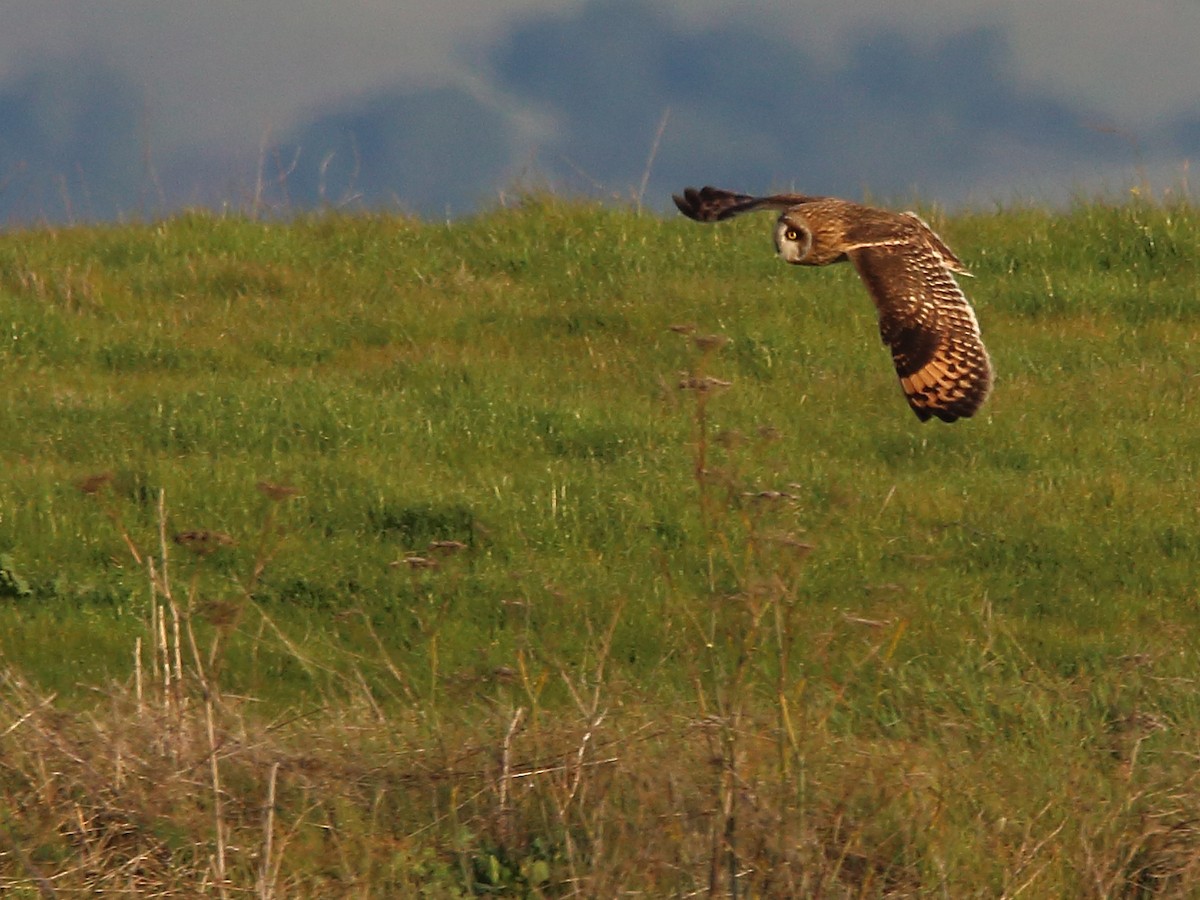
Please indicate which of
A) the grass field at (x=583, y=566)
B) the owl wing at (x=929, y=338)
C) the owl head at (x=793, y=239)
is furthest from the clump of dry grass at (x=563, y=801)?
the owl head at (x=793, y=239)

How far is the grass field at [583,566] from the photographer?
497 cm

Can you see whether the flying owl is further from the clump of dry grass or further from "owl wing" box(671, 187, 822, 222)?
the clump of dry grass

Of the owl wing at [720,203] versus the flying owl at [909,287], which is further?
the owl wing at [720,203]

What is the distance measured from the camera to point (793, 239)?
7.36m

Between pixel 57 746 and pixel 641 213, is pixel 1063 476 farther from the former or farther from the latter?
pixel 57 746

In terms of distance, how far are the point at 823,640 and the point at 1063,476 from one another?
4.15 meters

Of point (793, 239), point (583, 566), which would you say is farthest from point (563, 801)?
point (793, 239)

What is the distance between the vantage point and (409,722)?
559 cm

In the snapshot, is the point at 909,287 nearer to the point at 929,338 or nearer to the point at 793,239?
the point at 929,338

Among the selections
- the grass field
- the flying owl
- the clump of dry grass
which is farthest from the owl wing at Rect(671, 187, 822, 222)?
the clump of dry grass

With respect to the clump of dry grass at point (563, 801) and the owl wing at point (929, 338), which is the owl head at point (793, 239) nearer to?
the owl wing at point (929, 338)

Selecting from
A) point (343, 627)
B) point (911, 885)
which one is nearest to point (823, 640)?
point (911, 885)

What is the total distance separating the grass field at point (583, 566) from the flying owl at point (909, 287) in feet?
2.43

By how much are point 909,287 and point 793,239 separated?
2.41 feet
